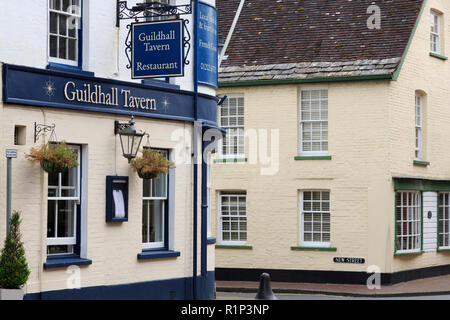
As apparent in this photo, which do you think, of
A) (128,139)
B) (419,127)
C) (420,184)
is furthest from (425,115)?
(128,139)

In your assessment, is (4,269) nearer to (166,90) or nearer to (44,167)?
(44,167)

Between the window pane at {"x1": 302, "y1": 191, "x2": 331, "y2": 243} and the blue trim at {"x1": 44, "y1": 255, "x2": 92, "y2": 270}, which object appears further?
the window pane at {"x1": 302, "y1": 191, "x2": 331, "y2": 243}

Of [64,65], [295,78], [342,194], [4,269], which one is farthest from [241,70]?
[4,269]

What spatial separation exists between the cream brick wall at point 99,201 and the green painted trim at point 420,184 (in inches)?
346

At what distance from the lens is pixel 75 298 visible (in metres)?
16.5

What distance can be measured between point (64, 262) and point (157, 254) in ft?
8.28

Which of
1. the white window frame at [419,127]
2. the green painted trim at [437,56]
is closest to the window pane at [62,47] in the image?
the white window frame at [419,127]

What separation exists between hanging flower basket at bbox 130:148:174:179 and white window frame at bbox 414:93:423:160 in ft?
40.4

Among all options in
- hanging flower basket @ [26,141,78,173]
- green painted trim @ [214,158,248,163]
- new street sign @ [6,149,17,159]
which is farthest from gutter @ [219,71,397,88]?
new street sign @ [6,149,17,159]

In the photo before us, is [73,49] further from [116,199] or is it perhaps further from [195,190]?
[195,190]

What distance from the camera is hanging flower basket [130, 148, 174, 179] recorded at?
17.6 metres

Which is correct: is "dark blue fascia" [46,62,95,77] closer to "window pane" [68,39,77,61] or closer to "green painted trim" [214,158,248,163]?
"window pane" [68,39,77,61]
